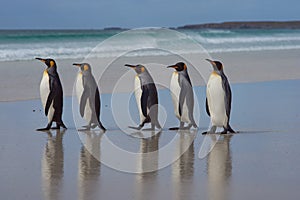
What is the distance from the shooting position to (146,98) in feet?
25.9

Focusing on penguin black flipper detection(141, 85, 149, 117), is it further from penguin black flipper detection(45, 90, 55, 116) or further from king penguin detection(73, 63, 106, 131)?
penguin black flipper detection(45, 90, 55, 116)

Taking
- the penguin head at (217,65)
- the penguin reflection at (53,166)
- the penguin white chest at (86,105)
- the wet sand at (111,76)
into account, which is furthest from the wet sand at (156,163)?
the wet sand at (111,76)

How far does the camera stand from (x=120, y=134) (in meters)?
7.43

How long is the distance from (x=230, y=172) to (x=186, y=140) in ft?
5.52

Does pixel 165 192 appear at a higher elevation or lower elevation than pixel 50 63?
lower

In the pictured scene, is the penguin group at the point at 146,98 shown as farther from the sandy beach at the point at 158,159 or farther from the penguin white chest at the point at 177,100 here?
the sandy beach at the point at 158,159

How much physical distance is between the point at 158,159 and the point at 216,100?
1820 mm

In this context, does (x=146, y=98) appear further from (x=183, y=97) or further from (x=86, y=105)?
Result: (x=86, y=105)

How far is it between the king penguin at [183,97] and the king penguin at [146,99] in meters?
0.27

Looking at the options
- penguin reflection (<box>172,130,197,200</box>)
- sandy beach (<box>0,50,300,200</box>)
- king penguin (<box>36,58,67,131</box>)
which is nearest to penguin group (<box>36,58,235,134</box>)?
king penguin (<box>36,58,67,131</box>)

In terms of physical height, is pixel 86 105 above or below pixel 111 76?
below

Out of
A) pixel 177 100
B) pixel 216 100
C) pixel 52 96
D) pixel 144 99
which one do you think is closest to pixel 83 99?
pixel 52 96

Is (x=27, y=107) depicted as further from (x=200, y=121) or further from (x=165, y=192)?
(x=165, y=192)

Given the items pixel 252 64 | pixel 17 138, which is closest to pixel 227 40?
pixel 252 64
